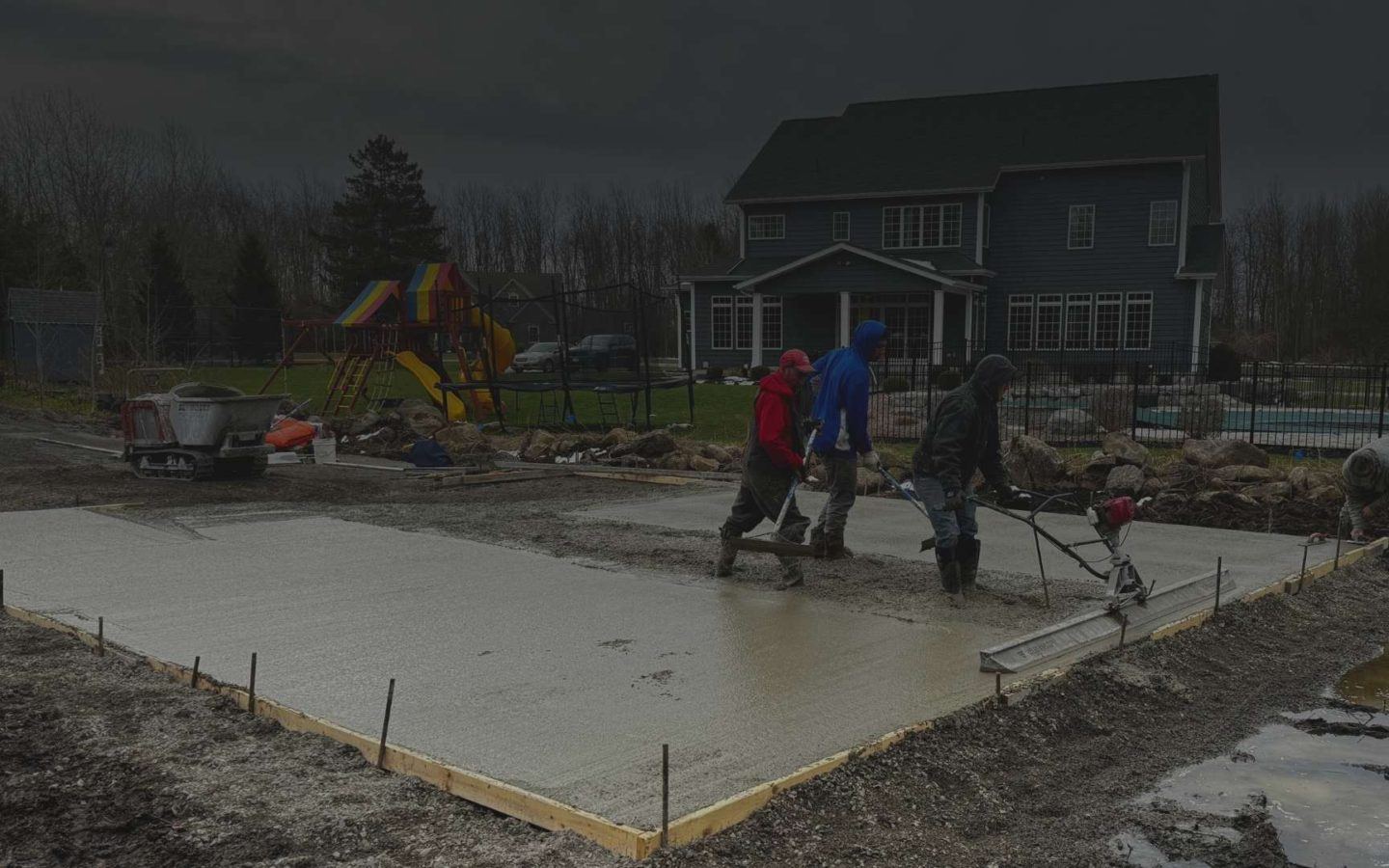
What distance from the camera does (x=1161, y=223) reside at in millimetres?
30172

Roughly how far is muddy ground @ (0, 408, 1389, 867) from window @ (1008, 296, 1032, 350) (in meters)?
26.1

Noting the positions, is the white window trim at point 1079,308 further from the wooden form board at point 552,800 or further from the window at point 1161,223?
the wooden form board at point 552,800

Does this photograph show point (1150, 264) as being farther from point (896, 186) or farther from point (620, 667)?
point (620, 667)

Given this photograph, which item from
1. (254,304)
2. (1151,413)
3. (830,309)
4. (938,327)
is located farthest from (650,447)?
(254,304)

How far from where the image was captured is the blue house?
30.2 meters

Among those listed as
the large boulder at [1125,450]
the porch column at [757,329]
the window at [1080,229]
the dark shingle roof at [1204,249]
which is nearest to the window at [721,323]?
the porch column at [757,329]

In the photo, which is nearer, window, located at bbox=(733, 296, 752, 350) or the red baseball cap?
the red baseball cap

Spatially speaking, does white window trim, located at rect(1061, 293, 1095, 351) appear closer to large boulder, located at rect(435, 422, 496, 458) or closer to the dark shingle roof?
the dark shingle roof

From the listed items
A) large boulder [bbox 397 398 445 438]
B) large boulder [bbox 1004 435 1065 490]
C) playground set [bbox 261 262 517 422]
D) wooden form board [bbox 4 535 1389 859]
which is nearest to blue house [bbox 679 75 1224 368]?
playground set [bbox 261 262 517 422]

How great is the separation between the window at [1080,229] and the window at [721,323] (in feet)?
35.0

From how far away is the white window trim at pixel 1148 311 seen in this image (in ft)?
99.2

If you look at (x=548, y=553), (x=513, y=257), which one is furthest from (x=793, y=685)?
(x=513, y=257)

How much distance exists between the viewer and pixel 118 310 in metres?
47.2

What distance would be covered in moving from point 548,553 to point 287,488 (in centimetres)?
608
